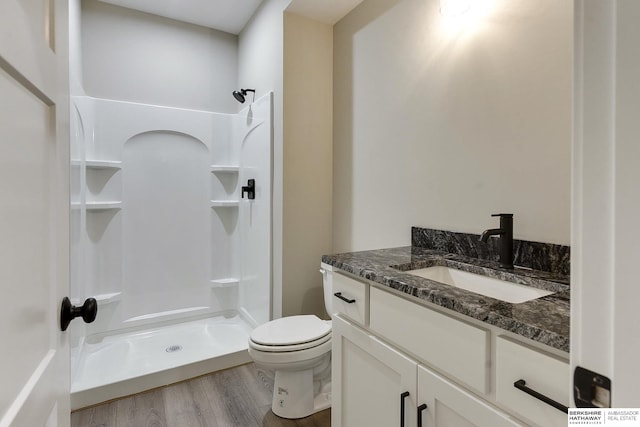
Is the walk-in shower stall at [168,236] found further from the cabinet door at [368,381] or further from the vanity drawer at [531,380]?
the vanity drawer at [531,380]

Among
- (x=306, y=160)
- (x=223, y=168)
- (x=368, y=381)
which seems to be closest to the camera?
(x=368, y=381)

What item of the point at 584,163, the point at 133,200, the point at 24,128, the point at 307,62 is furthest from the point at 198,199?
the point at 584,163

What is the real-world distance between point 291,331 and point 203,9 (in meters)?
2.58

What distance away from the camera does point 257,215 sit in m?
2.62

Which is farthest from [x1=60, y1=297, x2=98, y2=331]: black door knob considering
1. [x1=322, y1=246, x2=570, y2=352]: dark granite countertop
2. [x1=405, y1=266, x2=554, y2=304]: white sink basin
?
[x1=405, y1=266, x2=554, y2=304]: white sink basin

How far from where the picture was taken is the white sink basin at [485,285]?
3.51 ft

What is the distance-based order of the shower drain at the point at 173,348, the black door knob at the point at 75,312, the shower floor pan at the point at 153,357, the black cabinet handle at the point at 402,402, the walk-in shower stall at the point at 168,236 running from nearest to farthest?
the black door knob at the point at 75,312, the black cabinet handle at the point at 402,402, the shower floor pan at the point at 153,357, the walk-in shower stall at the point at 168,236, the shower drain at the point at 173,348

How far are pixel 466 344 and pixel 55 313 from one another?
916 millimetres

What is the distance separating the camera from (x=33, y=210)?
57 centimetres

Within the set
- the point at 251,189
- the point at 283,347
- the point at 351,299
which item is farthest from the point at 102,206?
the point at 351,299

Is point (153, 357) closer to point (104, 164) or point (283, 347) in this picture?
point (283, 347)

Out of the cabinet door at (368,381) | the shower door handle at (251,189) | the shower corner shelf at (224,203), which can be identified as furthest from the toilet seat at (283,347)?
the shower corner shelf at (224,203)

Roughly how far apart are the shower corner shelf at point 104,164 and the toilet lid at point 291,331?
179 cm

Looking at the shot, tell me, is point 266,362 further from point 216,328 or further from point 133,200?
point 133,200
